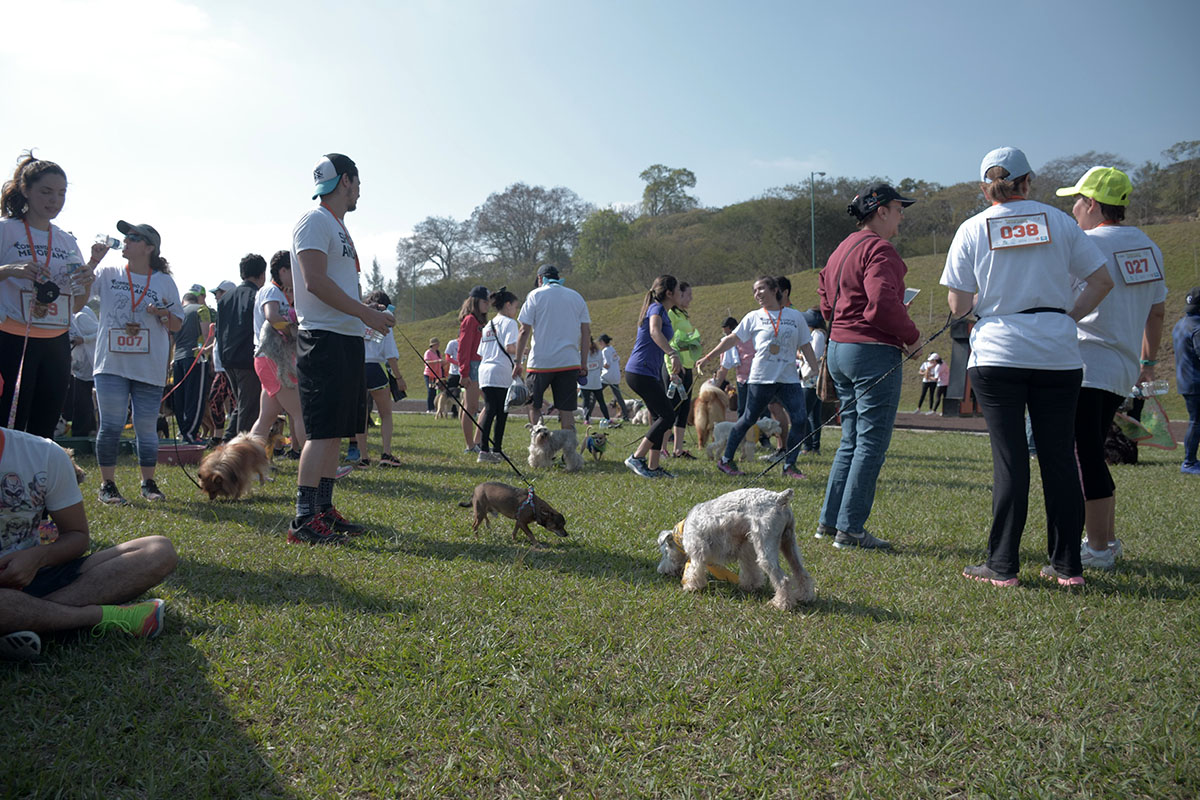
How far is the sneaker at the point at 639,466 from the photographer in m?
7.60

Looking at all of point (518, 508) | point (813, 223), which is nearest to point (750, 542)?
point (518, 508)

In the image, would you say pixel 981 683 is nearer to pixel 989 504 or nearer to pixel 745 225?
pixel 989 504

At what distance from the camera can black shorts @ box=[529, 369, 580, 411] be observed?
7930 millimetres

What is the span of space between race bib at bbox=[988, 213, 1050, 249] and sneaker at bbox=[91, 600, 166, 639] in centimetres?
425

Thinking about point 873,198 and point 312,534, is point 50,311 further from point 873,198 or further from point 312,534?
point 873,198

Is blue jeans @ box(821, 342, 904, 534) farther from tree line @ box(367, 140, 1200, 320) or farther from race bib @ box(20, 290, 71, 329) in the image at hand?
tree line @ box(367, 140, 1200, 320)

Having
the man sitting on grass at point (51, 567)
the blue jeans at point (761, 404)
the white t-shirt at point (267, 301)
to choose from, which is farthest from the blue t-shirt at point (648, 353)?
the man sitting on grass at point (51, 567)

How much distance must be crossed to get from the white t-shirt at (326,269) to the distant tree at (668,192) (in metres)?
76.0

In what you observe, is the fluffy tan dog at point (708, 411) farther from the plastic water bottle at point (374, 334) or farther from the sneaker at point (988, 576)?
the sneaker at point (988, 576)

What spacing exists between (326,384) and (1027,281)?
12.8ft

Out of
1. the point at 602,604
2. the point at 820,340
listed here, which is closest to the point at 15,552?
the point at 602,604

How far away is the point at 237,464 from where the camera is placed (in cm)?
569

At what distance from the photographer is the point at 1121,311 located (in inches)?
156

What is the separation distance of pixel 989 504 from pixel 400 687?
17.4 feet
